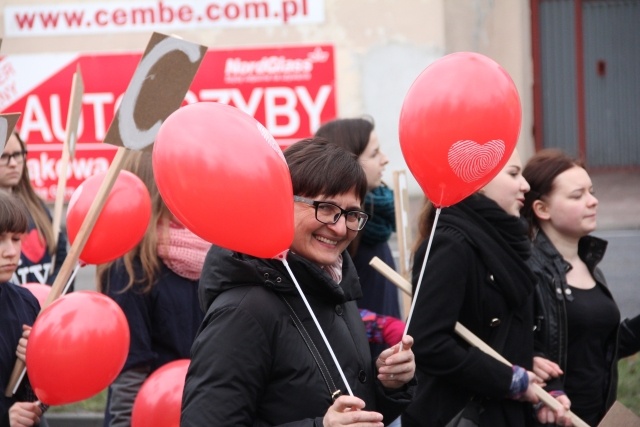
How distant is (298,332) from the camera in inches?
104

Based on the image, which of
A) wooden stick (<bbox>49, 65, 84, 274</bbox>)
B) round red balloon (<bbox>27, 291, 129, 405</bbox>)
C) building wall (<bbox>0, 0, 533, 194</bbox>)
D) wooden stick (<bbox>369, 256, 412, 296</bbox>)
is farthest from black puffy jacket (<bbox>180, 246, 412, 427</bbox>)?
building wall (<bbox>0, 0, 533, 194</bbox>)

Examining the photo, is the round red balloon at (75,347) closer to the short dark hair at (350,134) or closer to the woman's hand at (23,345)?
the woman's hand at (23,345)

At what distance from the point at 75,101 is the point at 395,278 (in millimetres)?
1672

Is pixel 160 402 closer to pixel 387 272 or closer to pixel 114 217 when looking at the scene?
pixel 114 217

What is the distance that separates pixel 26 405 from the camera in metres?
3.55

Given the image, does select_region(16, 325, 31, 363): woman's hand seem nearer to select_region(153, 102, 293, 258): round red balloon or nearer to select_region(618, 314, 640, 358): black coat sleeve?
select_region(153, 102, 293, 258): round red balloon

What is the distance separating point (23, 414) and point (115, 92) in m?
11.2

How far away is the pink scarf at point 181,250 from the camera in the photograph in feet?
13.6

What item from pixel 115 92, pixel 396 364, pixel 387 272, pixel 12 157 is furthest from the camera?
pixel 115 92

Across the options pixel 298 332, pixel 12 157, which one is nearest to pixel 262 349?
pixel 298 332

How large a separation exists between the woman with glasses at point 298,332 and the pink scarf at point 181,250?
1347 mm

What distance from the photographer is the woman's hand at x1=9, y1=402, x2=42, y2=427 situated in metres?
3.52

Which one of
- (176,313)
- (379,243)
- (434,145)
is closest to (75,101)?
(176,313)

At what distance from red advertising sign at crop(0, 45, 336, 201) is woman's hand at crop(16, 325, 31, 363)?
10069mm
